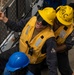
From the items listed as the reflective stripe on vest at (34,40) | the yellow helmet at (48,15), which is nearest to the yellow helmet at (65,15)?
the yellow helmet at (48,15)

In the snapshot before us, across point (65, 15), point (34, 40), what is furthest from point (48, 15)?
point (34, 40)

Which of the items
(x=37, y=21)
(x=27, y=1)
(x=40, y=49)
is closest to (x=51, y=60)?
(x=40, y=49)

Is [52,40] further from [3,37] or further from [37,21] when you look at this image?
[3,37]

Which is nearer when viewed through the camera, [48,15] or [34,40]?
[48,15]

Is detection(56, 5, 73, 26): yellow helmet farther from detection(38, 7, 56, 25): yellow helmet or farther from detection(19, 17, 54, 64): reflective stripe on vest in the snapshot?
detection(19, 17, 54, 64): reflective stripe on vest

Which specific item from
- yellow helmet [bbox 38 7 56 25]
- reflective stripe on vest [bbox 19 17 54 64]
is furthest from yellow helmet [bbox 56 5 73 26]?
reflective stripe on vest [bbox 19 17 54 64]

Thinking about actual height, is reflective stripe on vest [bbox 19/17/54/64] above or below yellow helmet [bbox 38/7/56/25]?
below

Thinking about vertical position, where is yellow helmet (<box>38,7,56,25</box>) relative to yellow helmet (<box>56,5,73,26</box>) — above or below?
above

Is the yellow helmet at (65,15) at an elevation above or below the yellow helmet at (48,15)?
below

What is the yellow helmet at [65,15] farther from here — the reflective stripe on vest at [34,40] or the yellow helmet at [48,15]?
the reflective stripe on vest at [34,40]

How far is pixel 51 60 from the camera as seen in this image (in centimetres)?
434

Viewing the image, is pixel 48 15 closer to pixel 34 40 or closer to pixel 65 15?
pixel 65 15

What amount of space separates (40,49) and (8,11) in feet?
4.67

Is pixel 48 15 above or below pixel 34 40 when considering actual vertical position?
above
